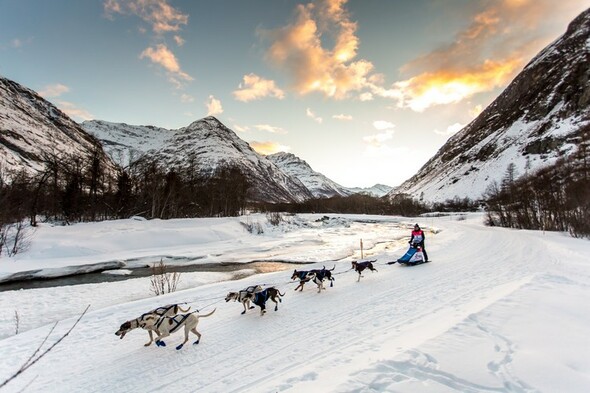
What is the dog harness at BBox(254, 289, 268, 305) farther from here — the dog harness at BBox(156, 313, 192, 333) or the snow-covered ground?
the dog harness at BBox(156, 313, 192, 333)

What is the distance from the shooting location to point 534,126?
15225 centimetres

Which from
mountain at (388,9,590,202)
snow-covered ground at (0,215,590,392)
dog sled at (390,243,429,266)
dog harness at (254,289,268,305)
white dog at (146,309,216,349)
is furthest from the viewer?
mountain at (388,9,590,202)

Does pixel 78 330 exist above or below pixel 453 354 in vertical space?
below

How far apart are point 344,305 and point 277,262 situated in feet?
41.5

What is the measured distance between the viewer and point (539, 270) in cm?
1252

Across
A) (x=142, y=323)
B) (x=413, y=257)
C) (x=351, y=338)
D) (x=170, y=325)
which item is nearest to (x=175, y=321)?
(x=170, y=325)

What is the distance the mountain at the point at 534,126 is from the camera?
130 metres

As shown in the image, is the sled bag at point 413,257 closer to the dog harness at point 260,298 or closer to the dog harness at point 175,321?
the dog harness at point 260,298

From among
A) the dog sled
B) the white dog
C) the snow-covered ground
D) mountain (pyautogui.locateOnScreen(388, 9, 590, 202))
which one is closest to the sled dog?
the white dog

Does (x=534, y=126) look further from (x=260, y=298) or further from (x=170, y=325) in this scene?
(x=170, y=325)

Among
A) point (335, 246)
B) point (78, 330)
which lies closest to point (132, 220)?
point (335, 246)

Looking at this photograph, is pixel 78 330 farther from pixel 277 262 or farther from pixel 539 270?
pixel 539 270

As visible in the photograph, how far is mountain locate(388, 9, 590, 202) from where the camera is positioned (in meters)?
130

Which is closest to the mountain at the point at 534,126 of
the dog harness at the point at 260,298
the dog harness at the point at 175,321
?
the dog harness at the point at 260,298
